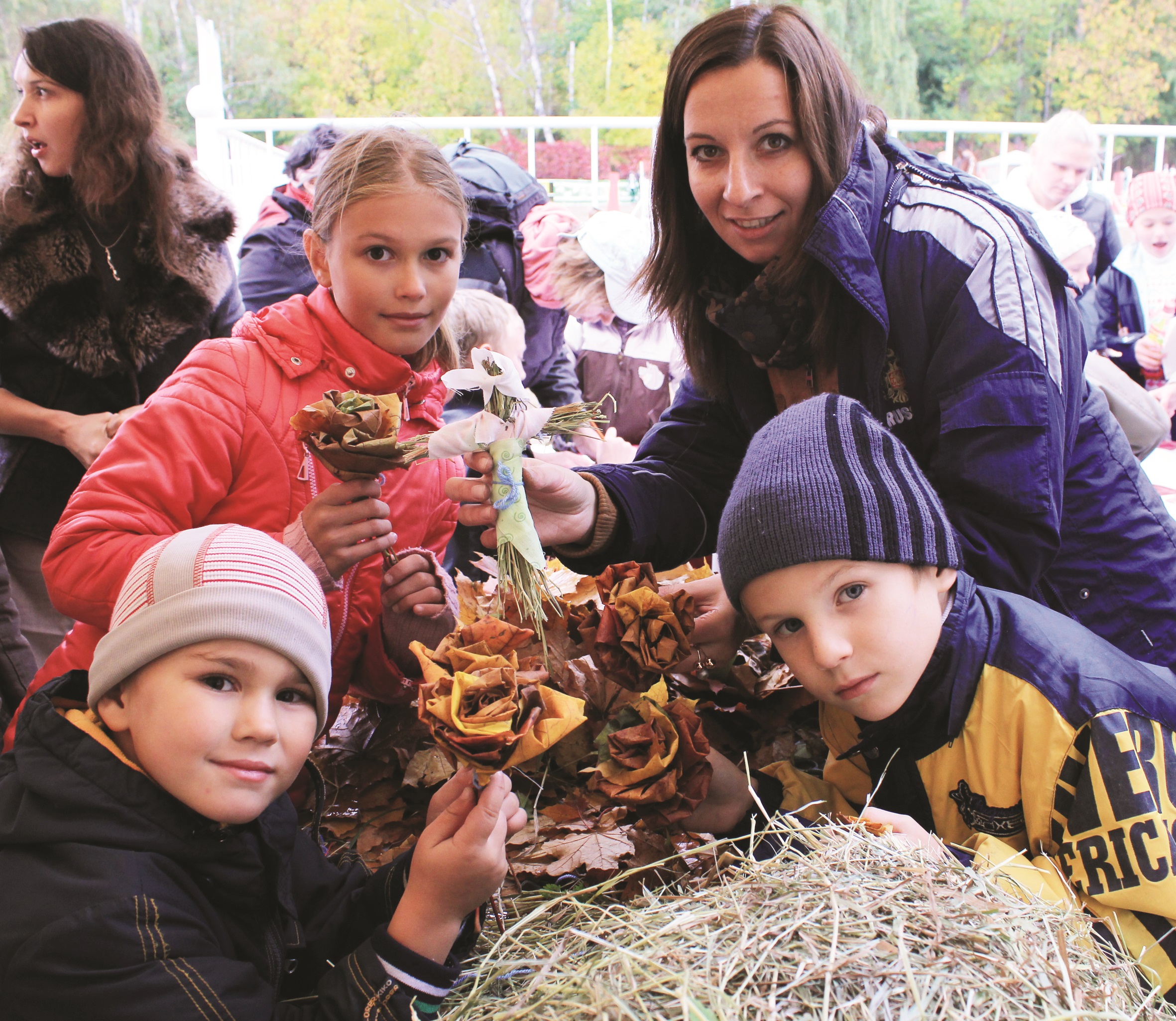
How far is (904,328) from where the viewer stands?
5.24 ft

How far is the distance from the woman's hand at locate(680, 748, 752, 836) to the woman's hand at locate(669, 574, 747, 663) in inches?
10.8

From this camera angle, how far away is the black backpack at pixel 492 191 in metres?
3.74

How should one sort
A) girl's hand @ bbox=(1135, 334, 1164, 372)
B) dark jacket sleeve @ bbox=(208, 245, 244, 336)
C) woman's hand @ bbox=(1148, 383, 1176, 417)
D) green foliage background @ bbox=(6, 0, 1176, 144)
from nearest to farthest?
1. dark jacket sleeve @ bbox=(208, 245, 244, 336)
2. woman's hand @ bbox=(1148, 383, 1176, 417)
3. girl's hand @ bbox=(1135, 334, 1164, 372)
4. green foliage background @ bbox=(6, 0, 1176, 144)

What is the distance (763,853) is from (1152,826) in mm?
476

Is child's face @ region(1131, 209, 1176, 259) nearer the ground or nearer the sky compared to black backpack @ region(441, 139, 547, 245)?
nearer the ground

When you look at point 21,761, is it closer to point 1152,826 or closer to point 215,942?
point 215,942

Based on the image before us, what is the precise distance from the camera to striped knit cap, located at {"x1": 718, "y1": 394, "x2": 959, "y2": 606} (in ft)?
4.07

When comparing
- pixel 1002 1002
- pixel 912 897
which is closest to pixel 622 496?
pixel 912 897

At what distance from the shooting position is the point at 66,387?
2387 millimetres

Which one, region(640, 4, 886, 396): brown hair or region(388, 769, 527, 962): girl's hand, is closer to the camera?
region(388, 769, 527, 962): girl's hand

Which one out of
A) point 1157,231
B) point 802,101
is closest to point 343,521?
point 802,101

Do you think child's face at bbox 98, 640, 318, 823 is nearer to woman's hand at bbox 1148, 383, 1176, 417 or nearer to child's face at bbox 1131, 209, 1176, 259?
woman's hand at bbox 1148, 383, 1176, 417

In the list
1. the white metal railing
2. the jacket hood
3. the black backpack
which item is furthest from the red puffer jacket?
the white metal railing

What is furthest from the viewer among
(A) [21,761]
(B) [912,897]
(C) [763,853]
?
(C) [763,853]
